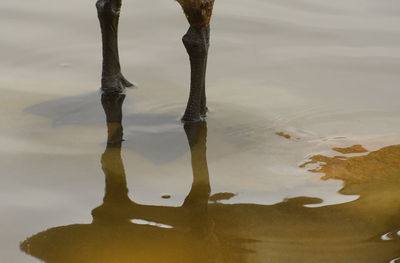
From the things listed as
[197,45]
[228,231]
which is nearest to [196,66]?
[197,45]

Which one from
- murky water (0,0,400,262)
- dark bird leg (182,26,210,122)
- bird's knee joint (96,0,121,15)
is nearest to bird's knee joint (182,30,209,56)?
dark bird leg (182,26,210,122)

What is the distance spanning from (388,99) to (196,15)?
5.02 feet

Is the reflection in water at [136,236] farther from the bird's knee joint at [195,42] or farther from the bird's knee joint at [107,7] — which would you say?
the bird's knee joint at [107,7]

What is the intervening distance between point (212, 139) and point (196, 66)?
1.37 feet

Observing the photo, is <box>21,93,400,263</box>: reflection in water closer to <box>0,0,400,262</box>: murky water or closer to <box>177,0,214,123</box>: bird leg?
<box>0,0,400,262</box>: murky water

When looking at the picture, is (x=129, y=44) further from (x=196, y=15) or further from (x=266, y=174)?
(x=266, y=174)

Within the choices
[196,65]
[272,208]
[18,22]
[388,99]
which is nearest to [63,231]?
[272,208]

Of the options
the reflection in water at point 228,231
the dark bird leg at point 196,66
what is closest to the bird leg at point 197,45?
the dark bird leg at point 196,66

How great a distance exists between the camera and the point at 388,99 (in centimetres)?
418

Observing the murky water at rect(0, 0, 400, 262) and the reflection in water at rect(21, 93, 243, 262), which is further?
the murky water at rect(0, 0, 400, 262)

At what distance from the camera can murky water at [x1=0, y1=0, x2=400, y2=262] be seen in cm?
278

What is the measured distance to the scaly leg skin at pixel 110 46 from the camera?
394cm

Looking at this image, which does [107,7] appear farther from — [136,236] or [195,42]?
[136,236]

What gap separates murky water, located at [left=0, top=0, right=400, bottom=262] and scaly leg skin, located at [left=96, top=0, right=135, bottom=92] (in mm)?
121
